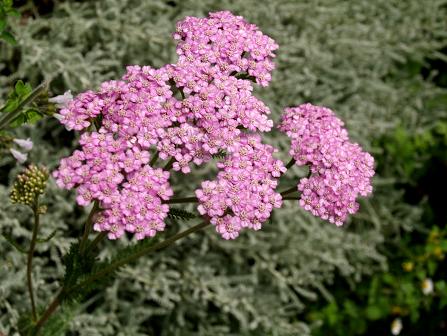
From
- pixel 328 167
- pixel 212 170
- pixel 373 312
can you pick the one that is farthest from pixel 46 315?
pixel 373 312

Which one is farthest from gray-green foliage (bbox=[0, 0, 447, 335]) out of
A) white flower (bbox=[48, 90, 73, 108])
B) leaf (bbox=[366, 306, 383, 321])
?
white flower (bbox=[48, 90, 73, 108])

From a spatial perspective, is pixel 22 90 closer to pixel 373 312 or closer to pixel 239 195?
pixel 239 195

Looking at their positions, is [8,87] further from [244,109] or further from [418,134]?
[418,134]

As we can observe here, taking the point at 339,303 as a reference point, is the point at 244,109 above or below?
above

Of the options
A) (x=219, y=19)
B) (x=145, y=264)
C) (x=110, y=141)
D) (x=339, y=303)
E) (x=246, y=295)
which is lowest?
(x=339, y=303)

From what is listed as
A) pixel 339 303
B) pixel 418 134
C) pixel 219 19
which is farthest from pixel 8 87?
pixel 418 134

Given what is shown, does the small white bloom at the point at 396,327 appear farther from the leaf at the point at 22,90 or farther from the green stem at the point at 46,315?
the leaf at the point at 22,90
